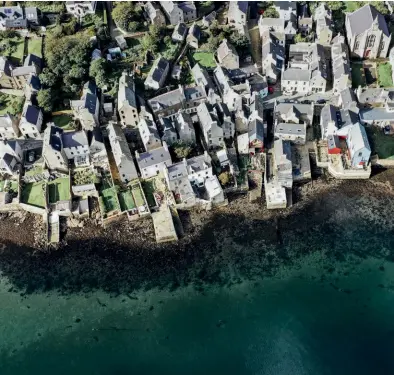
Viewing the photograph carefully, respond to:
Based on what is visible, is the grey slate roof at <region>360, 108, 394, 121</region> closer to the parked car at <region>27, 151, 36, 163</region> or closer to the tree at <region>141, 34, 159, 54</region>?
the tree at <region>141, 34, 159, 54</region>

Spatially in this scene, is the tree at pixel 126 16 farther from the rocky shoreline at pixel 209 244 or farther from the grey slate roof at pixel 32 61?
the rocky shoreline at pixel 209 244

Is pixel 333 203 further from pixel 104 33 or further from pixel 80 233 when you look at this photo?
pixel 104 33

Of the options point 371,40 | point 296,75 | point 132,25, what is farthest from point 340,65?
point 132,25

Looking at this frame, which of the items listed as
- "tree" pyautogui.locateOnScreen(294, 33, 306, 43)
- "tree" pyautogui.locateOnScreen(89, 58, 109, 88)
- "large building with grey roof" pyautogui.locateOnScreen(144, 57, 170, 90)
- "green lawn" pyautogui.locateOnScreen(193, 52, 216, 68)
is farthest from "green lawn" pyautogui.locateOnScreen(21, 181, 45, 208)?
"tree" pyautogui.locateOnScreen(294, 33, 306, 43)

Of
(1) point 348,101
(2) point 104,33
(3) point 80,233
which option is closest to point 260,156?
(1) point 348,101

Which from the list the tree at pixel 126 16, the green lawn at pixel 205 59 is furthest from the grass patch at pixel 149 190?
the tree at pixel 126 16

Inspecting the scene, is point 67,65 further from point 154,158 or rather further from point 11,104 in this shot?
point 154,158
